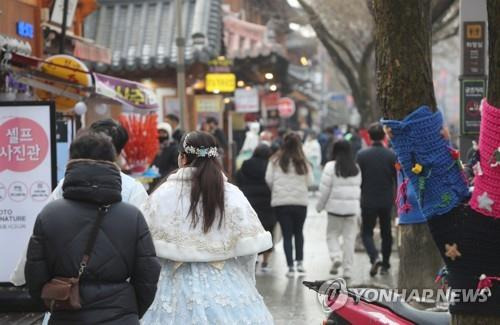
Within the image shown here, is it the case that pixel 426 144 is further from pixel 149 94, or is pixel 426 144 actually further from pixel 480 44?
pixel 149 94

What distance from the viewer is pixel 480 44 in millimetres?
9273

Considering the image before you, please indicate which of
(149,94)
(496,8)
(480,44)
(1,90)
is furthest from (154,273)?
(149,94)

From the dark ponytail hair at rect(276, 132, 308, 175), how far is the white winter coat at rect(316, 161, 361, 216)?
1.15ft

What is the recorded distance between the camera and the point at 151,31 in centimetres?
2103

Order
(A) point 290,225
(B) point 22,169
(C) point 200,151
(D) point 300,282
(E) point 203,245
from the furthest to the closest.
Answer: (A) point 290,225, (D) point 300,282, (B) point 22,169, (C) point 200,151, (E) point 203,245

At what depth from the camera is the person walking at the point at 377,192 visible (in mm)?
11430

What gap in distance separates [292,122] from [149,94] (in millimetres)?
38679

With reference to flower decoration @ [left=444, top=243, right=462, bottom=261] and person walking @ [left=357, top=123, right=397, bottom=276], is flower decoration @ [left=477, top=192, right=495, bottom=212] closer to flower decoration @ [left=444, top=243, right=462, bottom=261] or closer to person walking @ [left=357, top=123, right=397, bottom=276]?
flower decoration @ [left=444, top=243, right=462, bottom=261]

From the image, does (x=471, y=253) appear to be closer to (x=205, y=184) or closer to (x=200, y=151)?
(x=205, y=184)

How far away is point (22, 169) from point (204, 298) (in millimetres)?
4166

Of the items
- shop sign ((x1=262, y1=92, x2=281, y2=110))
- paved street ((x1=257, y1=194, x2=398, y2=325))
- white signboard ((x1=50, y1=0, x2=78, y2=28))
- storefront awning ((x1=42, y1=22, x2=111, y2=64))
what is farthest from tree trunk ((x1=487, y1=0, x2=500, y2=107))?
shop sign ((x1=262, y1=92, x2=281, y2=110))

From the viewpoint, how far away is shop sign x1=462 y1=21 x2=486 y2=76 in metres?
9.27

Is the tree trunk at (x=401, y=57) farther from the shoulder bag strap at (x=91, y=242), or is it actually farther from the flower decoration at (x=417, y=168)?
the shoulder bag strap at (x=91, y=242)

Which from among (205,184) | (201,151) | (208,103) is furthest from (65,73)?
(208,103)
